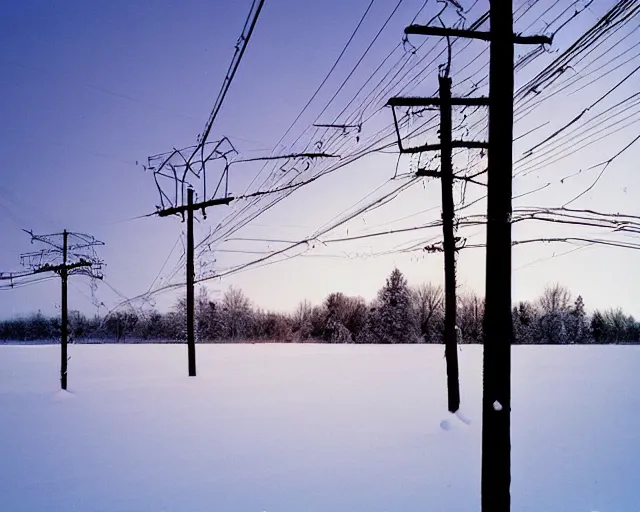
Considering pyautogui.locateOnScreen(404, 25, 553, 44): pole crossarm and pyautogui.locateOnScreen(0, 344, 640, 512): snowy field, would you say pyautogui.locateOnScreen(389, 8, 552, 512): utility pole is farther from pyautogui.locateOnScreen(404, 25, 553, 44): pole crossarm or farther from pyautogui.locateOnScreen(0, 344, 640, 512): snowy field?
pyautogui.locateOnScreen(0, 344, 640, 512): snowy field

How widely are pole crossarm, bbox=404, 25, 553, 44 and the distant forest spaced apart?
66129mm

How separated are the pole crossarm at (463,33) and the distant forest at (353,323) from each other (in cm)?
6613

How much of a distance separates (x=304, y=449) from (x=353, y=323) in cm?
7540

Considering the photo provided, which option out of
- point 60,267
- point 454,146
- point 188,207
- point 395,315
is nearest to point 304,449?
point 454,146

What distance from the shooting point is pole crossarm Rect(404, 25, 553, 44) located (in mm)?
5414

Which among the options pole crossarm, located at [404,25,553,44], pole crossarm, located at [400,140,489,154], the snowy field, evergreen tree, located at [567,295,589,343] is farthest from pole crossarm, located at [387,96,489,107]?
evergreen tree, located at [567,295,589,343]

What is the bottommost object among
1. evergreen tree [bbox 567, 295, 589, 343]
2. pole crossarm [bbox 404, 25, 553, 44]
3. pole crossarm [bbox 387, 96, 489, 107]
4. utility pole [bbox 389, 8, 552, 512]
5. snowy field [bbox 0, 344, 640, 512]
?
evergreen tree [bbox 567, 295, 589, 343]

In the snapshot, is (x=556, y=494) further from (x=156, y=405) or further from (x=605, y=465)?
(x=156, y=405)

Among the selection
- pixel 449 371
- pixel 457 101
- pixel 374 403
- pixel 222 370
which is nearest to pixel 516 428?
pixel 449 371

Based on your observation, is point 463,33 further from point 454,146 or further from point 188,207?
point 188,207

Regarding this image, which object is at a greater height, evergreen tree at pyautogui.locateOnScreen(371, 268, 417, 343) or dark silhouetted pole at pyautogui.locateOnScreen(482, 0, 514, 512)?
dark silhouetted pole at pyautogui.locateOnScreen(482, 0, 514, 512)

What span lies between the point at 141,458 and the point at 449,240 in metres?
8.94

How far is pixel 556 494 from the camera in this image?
7.30 m

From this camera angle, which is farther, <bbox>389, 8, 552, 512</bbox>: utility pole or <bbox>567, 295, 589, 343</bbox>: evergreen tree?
<bbox>567, 295, 589, 343</bbox>: evergreen tree
